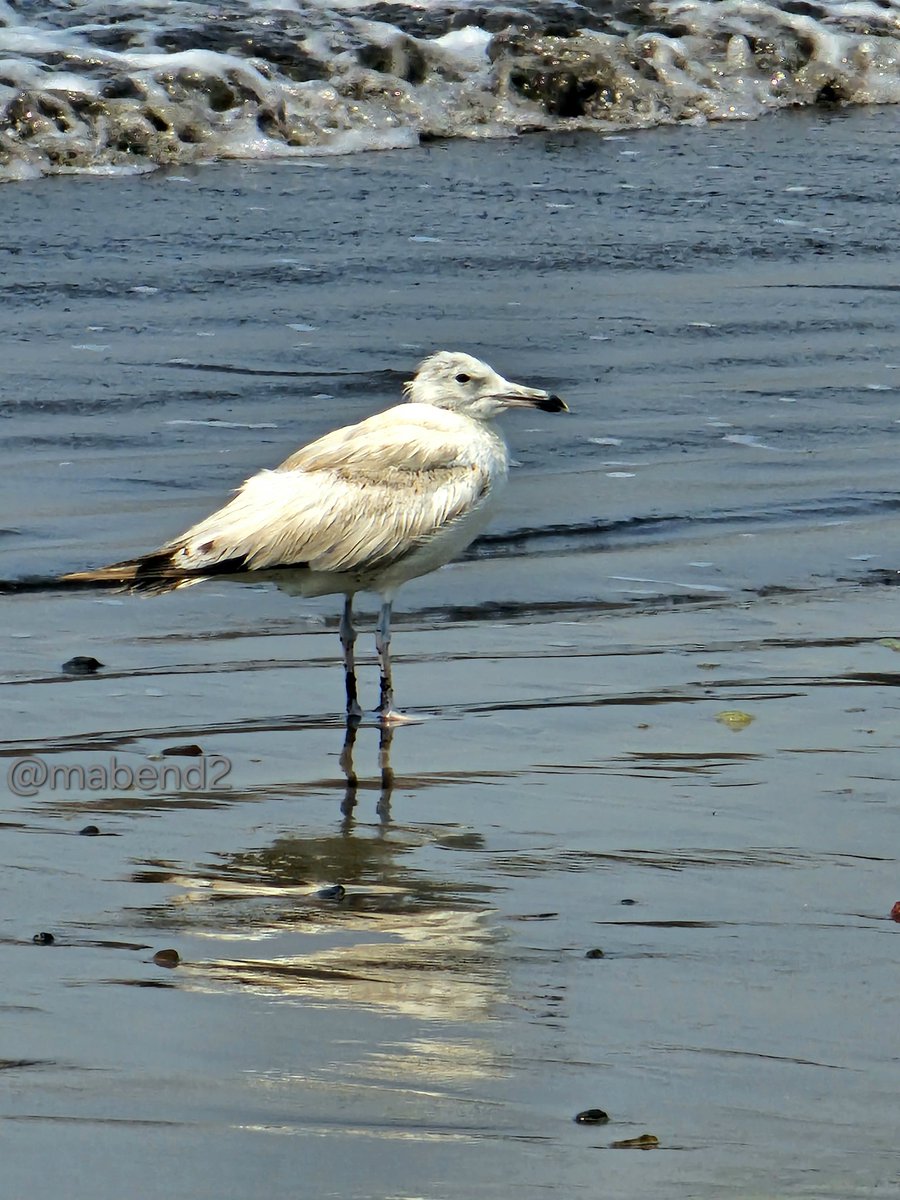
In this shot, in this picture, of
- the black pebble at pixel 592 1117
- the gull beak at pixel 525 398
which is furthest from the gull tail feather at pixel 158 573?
the black pebble at pixel 592 1117

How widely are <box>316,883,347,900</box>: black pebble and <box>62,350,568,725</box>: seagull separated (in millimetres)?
1314

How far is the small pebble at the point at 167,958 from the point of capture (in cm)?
361

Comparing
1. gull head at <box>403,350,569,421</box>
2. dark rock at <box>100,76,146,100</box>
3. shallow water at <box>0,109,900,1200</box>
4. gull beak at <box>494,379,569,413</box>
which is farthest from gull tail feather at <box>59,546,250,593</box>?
dark rock at <box>100,76,146,100</box>

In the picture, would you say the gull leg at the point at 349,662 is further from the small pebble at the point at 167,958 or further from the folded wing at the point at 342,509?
the small pebble at the point at 167,958

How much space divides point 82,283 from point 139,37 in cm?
559

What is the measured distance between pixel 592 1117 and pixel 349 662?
2754mm

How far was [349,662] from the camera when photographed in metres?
5.63

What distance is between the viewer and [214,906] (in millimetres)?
3988

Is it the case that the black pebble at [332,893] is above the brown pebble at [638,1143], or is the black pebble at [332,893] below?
below

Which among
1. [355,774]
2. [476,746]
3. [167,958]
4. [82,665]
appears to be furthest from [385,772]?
[167,958]

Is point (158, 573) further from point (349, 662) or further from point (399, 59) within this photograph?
point (399, 59)

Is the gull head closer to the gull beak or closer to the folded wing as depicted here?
the gull beak

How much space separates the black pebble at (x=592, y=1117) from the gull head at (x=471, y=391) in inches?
130

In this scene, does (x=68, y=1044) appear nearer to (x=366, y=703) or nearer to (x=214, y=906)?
(x=214, y=906)
